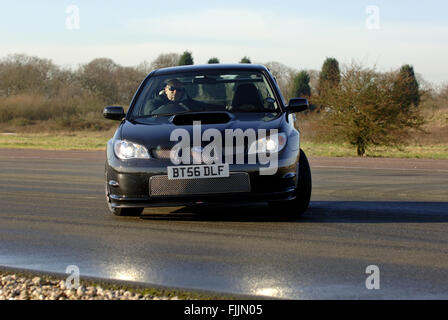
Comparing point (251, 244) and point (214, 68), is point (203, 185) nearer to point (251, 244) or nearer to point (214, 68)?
point (251, 244)

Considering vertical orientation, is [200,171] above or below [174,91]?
below

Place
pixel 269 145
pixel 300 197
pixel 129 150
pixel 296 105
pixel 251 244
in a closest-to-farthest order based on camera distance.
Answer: pixel 251 244 → pixel 269 145 → pixel 129 150 → pixel 300 197 → pixel 296 105

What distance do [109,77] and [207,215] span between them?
80147mm

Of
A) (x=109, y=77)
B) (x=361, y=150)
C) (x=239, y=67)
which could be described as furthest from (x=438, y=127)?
(x=239, y=67)

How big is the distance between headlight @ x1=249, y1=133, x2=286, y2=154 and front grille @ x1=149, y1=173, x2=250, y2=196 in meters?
0.30

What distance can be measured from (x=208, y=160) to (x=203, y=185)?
0.85ft

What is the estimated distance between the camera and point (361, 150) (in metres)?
29.8

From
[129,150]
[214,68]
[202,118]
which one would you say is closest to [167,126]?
[202,118]

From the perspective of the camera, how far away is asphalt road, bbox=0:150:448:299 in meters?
4.92

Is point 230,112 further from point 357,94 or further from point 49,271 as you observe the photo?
point 357,94

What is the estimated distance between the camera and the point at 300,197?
25.7 ft

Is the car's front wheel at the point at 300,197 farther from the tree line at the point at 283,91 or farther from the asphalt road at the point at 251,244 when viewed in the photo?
the tree line at the point at 283,91

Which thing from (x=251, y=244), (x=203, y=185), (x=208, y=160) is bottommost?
(x=251, y=244)

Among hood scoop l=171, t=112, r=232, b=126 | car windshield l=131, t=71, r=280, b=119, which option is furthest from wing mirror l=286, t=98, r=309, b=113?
hood scoop l=171, t=112, r=232, b=126
